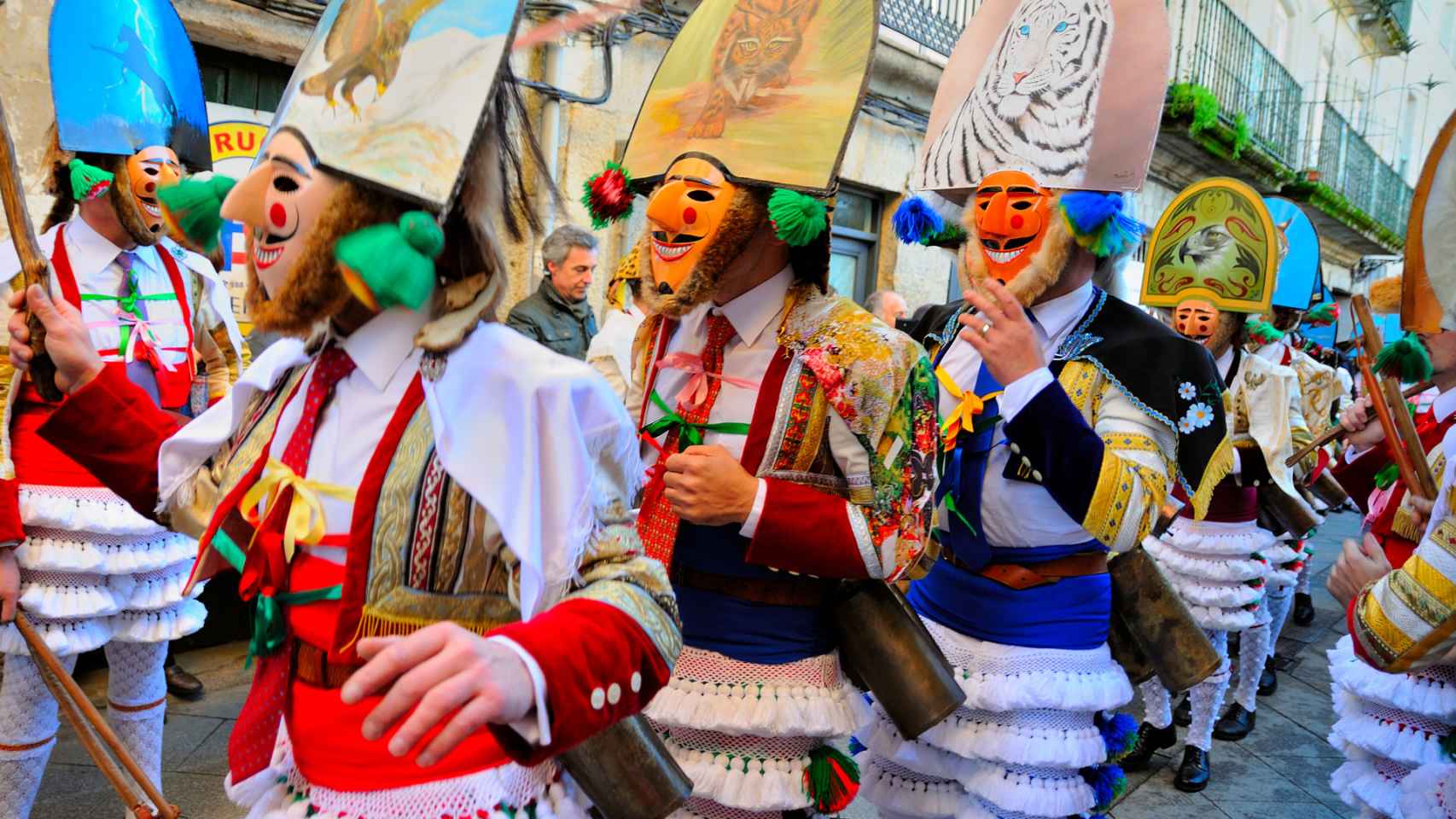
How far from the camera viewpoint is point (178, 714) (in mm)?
4352

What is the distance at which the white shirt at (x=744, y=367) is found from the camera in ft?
7.18

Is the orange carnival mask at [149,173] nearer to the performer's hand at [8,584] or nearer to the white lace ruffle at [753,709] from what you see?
the performer's hand at [8,584]

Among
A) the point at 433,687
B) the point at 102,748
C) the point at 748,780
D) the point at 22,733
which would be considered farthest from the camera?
the point at 22,733

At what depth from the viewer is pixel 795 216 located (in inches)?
82.5

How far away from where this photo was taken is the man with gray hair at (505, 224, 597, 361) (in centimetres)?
577

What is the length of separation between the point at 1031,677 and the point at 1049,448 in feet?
1.79

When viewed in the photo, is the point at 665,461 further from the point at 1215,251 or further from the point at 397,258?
the point at 1215,251

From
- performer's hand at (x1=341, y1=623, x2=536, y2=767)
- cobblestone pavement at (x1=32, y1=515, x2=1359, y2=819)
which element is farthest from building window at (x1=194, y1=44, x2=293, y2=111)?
performer's hand at (x1=341, y1=623, x2=536, y2=767)

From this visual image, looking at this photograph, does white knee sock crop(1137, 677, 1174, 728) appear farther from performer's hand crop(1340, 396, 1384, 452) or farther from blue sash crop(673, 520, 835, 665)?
blue sash crop(673, 520, 835, 665)

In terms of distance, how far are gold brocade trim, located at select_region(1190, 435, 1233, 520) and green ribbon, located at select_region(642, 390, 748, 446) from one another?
45.6 inches

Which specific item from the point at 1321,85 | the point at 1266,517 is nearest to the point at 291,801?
the point at 1266,517

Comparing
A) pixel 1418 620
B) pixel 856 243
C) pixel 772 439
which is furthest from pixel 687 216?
pixel 856 243

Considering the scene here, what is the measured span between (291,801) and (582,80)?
6000 millimetres

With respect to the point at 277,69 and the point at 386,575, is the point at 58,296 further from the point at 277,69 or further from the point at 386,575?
the point at 277,69
